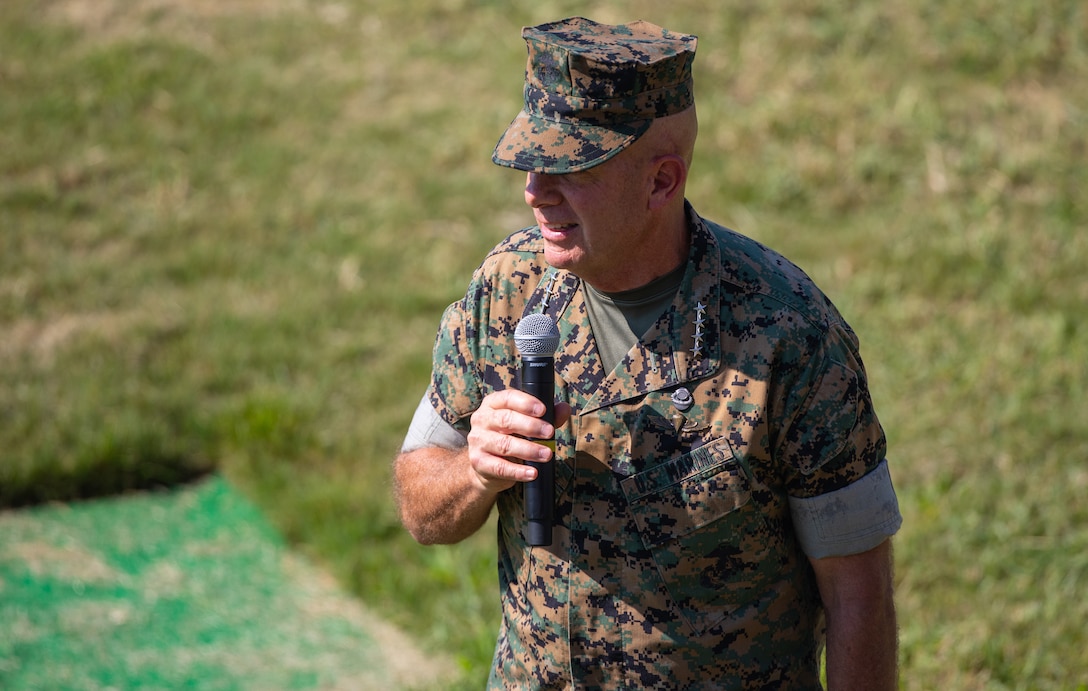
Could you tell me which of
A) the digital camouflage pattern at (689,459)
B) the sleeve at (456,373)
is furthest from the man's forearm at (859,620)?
the sleeve at (456,373)

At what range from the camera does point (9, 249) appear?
8000 mm

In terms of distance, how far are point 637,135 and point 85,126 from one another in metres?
7.70

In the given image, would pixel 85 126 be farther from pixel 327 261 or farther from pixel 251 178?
pixel 327 261

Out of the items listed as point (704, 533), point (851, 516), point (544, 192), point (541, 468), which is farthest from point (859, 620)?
point (544, 192)

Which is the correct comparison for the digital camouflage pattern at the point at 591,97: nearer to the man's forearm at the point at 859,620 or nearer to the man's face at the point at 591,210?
the man's face at the point at 591,210

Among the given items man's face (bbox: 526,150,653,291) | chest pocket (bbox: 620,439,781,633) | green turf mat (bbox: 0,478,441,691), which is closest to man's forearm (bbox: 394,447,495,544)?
chest pocket (bbox: 620,439,781,633)

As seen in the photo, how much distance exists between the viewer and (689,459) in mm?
2764

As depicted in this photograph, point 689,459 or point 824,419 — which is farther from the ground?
point 824,419

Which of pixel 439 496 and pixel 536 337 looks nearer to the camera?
pixel 536 337

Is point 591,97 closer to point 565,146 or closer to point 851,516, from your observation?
point 565,146

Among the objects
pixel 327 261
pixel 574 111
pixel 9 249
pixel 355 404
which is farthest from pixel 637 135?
pixel 9 249

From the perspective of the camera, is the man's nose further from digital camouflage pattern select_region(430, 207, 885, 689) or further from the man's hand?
the man's hand

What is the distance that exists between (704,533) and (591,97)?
103 centimetres

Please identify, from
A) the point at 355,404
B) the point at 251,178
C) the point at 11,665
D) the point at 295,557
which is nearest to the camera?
the point at 11,665
